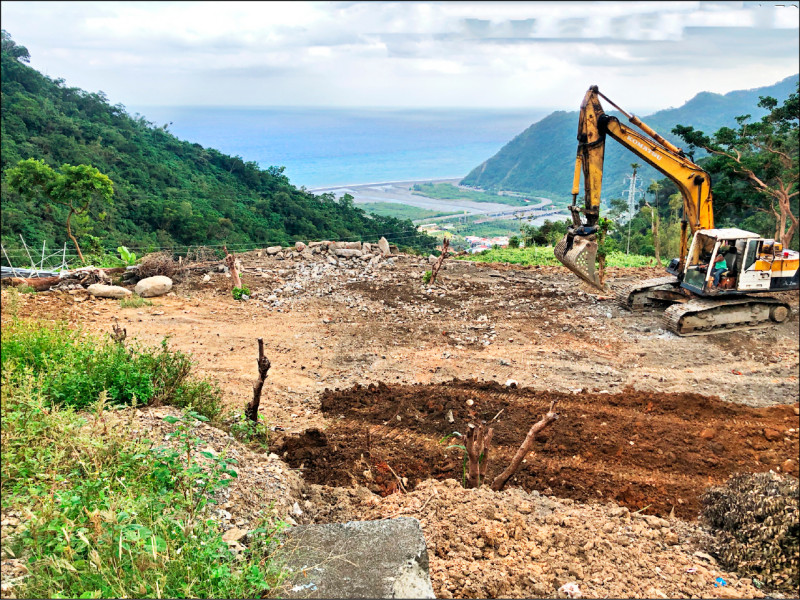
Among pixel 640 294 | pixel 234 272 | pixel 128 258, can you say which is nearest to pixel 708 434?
pixel 640 294

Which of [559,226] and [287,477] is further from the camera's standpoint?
[559,226]

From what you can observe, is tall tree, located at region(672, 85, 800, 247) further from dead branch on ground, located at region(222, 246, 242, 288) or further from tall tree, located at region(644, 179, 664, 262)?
dead branch on ground, located at region(222, 246, 242, 288)

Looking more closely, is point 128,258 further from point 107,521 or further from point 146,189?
point 146,189

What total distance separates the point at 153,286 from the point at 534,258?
34.5 ft

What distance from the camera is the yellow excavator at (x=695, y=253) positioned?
9.14 metres

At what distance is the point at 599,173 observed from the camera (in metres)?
9.95

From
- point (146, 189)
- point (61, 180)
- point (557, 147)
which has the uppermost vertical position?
point (557, 147)

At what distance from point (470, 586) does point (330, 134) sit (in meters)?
147

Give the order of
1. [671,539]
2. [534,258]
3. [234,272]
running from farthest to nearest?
[534,258]
[234,272]
[671,539]

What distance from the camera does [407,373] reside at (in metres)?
7.85

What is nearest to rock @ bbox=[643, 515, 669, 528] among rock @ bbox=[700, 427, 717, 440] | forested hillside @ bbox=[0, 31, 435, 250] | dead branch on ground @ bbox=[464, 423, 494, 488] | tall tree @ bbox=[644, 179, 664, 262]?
dead branch on ground @ bbox=[464, 423, 494, 488]

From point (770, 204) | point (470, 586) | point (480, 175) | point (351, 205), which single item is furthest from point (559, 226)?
point (480, 175)

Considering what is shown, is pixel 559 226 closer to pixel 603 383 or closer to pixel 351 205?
pixel 351 205

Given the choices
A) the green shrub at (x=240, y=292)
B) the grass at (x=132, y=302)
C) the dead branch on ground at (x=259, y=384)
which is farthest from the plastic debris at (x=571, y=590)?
the grass at (x=132, y=302)
